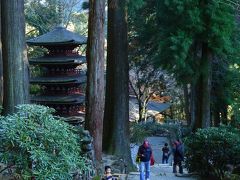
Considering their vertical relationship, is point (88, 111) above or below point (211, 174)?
above

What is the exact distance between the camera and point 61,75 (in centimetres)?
2650

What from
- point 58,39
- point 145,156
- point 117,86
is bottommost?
point 145,156

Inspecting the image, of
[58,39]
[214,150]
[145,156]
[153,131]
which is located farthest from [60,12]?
[214,150]

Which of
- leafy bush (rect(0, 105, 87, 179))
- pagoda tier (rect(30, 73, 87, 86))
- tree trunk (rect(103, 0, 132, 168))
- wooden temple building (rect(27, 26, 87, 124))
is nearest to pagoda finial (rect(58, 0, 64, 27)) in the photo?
wooden temple building (rect(27, 26, 87, 124))

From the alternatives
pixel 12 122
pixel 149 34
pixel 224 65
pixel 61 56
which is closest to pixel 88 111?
pixel 12 122

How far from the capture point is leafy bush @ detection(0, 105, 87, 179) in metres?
6.58

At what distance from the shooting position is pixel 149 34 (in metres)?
21.2

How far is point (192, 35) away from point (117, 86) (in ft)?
13.1

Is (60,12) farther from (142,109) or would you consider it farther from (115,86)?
(115,86)

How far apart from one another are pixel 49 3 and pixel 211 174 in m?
31.0

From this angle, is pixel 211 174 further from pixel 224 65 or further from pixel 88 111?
pixel 224 65

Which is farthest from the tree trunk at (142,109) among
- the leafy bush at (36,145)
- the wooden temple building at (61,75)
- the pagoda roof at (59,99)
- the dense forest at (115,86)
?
the leafy bush at (36,145)

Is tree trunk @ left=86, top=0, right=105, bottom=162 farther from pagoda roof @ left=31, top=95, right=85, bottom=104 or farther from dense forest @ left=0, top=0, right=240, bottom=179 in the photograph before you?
pagoda roof @ left=31, top=95, right=85, bottom=104

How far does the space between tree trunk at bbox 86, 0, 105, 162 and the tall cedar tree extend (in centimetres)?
542
